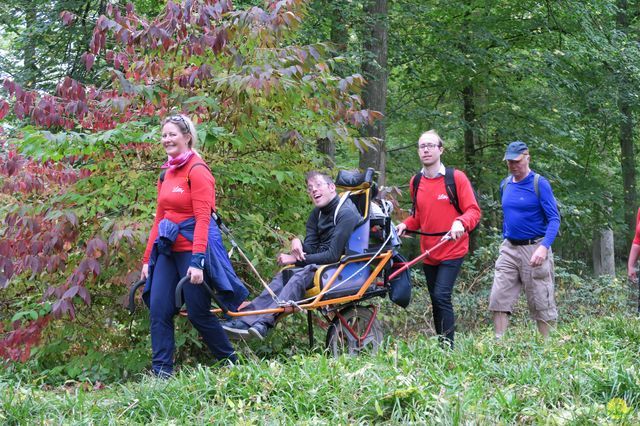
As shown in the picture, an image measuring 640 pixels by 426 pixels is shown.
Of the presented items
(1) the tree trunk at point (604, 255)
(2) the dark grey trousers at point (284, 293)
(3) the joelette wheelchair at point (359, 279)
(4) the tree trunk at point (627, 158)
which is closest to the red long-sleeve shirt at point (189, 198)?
(3) the joelette wheelchair at point (359, 279)

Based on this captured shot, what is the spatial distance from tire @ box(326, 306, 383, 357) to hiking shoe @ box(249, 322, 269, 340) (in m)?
0.77

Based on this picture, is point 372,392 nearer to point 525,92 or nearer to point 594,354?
point 594,354

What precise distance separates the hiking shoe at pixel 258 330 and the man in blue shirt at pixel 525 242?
2.27 m

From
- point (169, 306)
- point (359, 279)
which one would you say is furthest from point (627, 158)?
point (169, 306)

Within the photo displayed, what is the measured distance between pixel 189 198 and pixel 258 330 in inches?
44.4

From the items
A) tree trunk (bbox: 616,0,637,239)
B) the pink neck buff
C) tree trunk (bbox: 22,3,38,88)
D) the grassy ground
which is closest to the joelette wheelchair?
the pink neck buff

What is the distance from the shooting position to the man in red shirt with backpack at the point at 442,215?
22.7ft

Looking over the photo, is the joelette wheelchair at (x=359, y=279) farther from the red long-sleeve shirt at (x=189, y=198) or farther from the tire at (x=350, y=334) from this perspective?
the red long-sleeve shirt at (x=189, y=198)

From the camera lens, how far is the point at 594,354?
547 cm

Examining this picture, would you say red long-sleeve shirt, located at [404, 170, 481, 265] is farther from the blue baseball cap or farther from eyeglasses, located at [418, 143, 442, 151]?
the blue baseball cap

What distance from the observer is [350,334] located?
6.62 m

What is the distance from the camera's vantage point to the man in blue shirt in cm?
709

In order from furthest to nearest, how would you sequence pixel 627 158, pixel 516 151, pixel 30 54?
pixel 627 158
pixel 30 54
pixel 516 151

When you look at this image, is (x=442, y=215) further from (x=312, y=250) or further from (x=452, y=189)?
(x=312, y=250)
